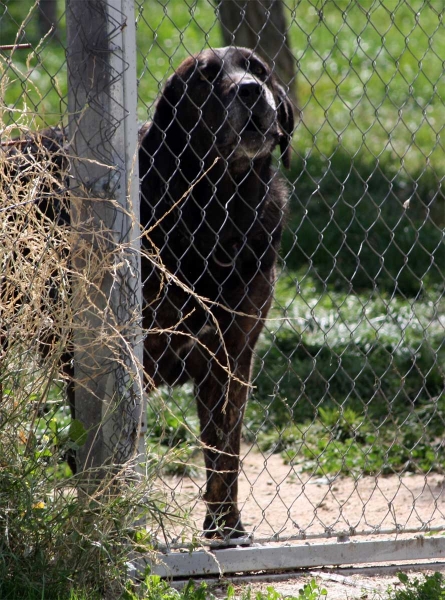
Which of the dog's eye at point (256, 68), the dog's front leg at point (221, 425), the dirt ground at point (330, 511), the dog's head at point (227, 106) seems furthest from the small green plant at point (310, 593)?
the dog's eye at point (256, 68)

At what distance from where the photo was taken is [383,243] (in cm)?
734

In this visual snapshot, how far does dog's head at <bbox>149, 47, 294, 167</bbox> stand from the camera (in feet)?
11.6

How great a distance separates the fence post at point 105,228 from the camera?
2.81m

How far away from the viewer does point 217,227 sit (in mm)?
3824

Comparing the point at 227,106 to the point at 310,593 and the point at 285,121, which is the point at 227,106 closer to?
the point at 285,121

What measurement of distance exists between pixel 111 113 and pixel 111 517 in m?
1.41

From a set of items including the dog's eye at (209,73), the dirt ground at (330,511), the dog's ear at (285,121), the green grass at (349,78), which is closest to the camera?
the dirt ground at (330,511)

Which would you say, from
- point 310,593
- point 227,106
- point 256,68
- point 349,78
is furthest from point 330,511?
point 349,78

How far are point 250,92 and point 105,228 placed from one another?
42.7 inches

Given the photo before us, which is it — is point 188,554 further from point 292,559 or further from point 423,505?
point 423,505

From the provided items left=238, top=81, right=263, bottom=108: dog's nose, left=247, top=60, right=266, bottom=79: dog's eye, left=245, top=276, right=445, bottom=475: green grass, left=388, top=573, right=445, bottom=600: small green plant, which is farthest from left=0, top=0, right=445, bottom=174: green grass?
left=388, top=573, right=445, bottom=600: small green plant

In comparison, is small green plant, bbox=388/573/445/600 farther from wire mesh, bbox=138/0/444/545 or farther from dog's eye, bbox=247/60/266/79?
dog's eye, bbox=247/60/266/79

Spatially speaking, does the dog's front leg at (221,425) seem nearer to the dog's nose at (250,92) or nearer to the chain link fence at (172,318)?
the chain link fence at (172,318)

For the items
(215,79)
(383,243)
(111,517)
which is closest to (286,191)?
(215,79)
